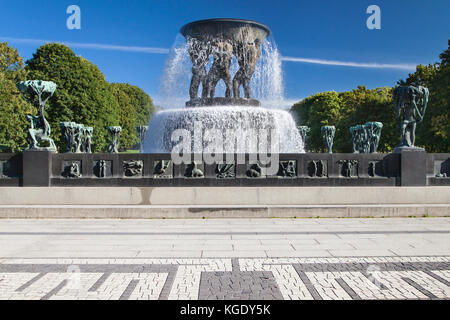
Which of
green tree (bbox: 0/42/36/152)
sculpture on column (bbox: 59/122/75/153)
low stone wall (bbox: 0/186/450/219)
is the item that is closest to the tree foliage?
low stone wall (bbox: 0/186/450/219)

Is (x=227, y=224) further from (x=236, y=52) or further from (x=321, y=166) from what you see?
(x=236, y=52)

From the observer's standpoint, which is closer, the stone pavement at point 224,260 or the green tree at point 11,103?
the stone pavement at point 224,260

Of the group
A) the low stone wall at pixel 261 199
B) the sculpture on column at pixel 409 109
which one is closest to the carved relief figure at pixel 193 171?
the low stone wall at pixel 261 199

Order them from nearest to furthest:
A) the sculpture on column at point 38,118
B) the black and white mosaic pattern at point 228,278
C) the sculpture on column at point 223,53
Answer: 1. the black and white mosaic pattern at point 228,278
2. the sculpture on column at point 38,118
3. the sculpture on column at point 223,53

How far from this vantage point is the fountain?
15.9m

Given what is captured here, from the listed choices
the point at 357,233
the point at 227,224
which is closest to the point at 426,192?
the point at 357,233

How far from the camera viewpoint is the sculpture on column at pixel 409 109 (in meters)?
12.2

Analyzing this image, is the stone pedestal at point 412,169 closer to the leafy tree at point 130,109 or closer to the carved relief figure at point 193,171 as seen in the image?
the carved relief figure at point 193,171

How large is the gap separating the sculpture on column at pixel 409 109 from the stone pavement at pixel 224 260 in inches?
134

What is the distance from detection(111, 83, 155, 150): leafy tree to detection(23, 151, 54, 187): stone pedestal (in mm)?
52962

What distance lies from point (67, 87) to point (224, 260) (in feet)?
130

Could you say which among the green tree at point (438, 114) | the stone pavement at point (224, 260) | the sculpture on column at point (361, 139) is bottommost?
the stone pavement at point (224, 260)

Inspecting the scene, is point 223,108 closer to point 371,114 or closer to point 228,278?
point 228,278

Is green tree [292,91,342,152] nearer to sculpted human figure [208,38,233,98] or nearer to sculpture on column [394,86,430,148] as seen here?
sculpted human figure [208,38,233,98]
